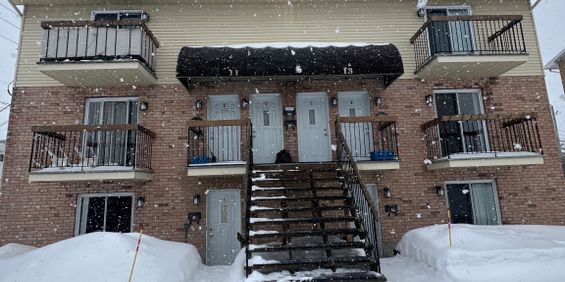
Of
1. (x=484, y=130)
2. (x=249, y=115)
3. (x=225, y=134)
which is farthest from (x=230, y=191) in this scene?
(x=484, y=130)

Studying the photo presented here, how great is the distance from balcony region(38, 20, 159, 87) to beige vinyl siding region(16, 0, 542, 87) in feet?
3.37

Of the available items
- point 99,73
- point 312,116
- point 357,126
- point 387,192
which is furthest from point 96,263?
point 357,126

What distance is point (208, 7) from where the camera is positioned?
9.99 m

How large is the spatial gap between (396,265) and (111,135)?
7773 millimetres

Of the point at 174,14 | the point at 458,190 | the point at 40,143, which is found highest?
the point at 174,14

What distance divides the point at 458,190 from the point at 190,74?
7.72m

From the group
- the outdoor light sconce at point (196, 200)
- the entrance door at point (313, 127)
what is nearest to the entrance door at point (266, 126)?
the entrance door at point (313, 127)

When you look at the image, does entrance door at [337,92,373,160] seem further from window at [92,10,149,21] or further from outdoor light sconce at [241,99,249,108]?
window at [92,10,149,21]

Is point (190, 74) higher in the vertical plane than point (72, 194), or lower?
higher

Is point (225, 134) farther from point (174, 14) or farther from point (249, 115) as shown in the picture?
point (174, 14)

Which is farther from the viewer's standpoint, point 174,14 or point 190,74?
point 174,14

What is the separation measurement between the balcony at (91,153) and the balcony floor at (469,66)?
7603 mm

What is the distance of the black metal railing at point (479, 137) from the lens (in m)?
9.07

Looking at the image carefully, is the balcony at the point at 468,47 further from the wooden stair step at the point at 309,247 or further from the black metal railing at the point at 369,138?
the wooden stair step at the point at 309,247
